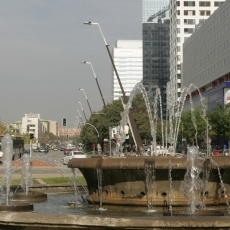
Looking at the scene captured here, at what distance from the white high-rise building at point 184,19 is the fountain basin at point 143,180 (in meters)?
118

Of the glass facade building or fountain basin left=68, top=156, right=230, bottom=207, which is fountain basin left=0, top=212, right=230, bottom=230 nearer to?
fountain basin left=68, top=156, right=230, bottom=207

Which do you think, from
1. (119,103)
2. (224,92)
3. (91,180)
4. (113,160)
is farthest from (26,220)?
(119,103)

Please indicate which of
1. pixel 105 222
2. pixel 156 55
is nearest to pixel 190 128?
pixel 105 222

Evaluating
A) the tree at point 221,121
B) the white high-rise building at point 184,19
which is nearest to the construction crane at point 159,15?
the white high-rise building at point 184,19

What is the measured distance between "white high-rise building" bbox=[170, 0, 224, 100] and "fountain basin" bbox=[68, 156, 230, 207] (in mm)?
118448

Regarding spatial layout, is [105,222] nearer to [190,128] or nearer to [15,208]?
[15,208]

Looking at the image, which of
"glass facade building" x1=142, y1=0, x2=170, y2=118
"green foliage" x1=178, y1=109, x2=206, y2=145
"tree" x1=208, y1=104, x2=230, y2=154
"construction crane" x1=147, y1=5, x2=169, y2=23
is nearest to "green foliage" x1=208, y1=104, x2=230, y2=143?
"tree" x1=208, y1=104, x2=230, y2=154

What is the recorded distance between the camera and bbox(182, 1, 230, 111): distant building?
274 ft

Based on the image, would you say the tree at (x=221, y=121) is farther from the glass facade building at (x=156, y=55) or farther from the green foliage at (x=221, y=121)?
the glass facade building at (x=156, y=55)

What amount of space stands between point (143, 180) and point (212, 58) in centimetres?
8302

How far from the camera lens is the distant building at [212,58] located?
83.5m

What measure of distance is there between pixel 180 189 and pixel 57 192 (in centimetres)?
781

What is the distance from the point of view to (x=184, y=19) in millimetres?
131625

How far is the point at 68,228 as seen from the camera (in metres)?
7.90
